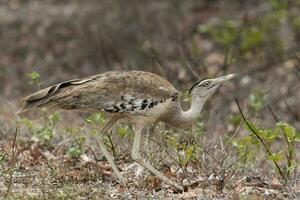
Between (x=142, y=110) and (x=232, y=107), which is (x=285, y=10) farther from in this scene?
(x=142, y=110)

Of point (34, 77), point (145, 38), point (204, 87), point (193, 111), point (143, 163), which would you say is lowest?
point (143, 163)

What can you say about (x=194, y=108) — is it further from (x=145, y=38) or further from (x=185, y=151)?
(x=145, y=38)

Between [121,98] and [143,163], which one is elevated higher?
[121,98]

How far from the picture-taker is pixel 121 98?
673 cm

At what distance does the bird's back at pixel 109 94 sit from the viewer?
6.70m

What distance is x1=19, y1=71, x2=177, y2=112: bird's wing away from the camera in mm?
6703

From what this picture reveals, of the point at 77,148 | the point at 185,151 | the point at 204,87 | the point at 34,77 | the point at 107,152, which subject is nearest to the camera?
the point at 185,151

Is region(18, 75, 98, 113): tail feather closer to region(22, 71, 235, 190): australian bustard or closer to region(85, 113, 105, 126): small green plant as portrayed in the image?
region(22, 71, 235, 190): australian bustard

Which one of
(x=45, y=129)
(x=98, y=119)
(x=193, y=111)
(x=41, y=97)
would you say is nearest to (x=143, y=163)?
(x=193, y=111)

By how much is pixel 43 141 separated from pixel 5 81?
7.12 metres

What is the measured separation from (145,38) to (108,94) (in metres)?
8.86

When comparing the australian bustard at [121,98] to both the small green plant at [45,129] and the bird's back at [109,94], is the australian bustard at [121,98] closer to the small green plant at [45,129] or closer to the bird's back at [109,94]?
the bird's back at [109,94]

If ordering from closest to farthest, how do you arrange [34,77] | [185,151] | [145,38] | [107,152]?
[185,151], [107,152], [34,77], [145,38]

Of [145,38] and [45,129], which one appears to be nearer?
[45,129]
